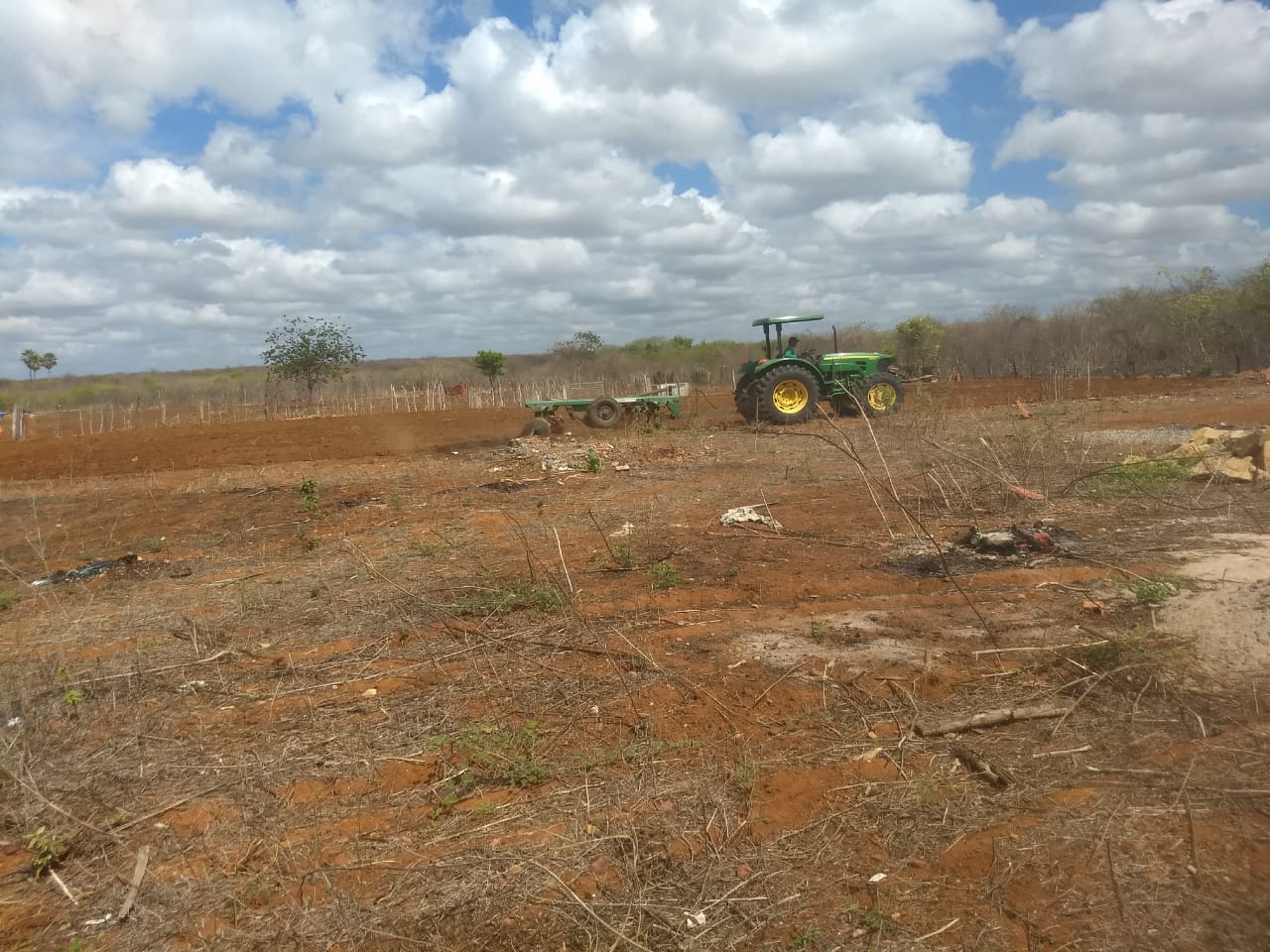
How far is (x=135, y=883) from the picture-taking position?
314 cm

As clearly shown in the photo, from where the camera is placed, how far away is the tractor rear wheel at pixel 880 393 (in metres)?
17.5

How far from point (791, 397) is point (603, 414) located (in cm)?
399

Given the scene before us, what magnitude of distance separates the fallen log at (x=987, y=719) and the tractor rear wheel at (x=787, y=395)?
44.2 ft

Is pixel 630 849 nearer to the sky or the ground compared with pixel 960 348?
nearer to the ground

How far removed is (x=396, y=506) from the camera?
33.6 feet

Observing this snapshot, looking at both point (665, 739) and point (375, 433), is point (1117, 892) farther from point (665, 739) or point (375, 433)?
point (375, 433)

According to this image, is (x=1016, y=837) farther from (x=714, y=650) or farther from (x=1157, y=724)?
(x=714, y=650)

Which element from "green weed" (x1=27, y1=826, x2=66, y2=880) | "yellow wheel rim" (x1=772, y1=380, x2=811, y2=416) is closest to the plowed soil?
"green weed" (x1=27, y1=826, x2=66, y2=880)

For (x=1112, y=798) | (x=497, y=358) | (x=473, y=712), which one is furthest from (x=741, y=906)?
(x=497, y=358)

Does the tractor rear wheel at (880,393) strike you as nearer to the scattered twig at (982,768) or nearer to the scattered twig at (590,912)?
the scattered twig at (982,768)

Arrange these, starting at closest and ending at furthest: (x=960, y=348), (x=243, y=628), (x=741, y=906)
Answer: (x=741, y=906), (x=243, y=628), (x=960, y=348)

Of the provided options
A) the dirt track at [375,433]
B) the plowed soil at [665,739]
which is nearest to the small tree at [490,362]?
the dirt track at [375,433]

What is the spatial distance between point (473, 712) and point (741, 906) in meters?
2.01

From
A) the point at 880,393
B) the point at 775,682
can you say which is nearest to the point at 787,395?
the point at 880,393
